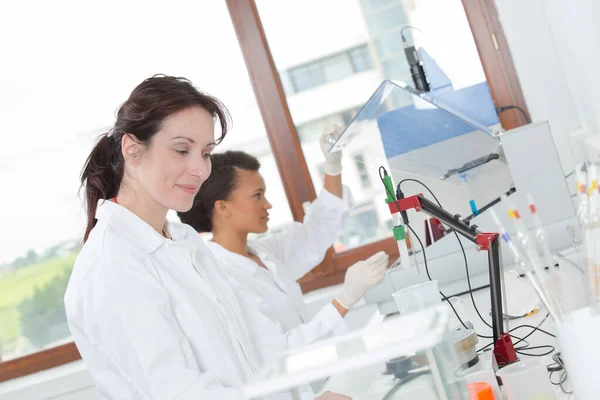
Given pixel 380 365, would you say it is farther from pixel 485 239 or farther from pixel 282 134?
pixel 282 134

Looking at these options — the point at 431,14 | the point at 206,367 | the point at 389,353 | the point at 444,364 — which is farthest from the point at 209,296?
the point at 431,14

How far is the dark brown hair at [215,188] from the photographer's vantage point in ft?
7.52

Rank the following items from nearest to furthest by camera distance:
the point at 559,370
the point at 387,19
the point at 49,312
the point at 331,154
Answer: the point at 559,370 → the point at 331,154 → the point at 387,19 → the point at 49,312

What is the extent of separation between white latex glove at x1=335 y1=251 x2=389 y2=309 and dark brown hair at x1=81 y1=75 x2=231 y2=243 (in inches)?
22.9

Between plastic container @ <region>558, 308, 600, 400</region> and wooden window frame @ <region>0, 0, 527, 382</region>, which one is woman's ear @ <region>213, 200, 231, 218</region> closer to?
wooden window frame @ <region>0, 0, 527, 382</region>

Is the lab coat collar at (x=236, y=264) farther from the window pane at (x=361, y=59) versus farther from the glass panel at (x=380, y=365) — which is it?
the glass panel at (x=380, y=365)

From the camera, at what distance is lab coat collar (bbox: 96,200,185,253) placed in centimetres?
142

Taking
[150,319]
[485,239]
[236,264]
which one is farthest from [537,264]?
[236,264]

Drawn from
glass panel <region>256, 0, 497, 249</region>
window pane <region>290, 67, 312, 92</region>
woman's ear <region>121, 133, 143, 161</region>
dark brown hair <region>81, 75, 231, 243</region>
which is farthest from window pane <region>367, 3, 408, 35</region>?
woman's ear <region>121, 133, 143, 161</region>

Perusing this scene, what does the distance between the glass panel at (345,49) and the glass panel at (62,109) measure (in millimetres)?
199

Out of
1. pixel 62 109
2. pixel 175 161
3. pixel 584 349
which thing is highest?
pixel 62 109

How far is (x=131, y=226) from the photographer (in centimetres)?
144

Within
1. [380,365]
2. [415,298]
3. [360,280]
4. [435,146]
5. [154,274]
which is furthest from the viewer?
[435,146]

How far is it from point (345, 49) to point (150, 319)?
6.28 ft
